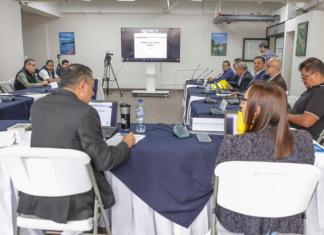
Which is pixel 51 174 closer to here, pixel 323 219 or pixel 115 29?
pixel 323 219

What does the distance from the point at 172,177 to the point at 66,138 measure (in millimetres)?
657

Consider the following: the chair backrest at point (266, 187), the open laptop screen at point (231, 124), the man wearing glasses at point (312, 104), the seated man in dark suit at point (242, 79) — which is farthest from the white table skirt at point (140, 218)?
the seated man in dark suit at point (242, 79)

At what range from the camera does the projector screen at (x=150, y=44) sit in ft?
30.7

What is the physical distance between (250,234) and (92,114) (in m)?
0.87

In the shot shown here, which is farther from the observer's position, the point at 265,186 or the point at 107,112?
the point at 107,112

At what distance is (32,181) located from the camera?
4.56 ft

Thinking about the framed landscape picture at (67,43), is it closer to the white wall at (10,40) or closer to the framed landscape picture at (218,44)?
the white wall at (10,40)

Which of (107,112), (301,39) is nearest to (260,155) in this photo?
(107,112)

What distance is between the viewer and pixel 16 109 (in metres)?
3.62

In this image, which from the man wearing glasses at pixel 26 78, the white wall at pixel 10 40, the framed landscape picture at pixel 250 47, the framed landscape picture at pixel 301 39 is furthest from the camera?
the framed landscape picture at pixel 250 47

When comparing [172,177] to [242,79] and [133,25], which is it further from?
[133,25]

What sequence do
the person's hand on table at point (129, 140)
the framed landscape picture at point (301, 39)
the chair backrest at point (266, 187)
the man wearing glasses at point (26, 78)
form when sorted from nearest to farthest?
the chair backrest at point (266, 187)
the person's hand on table at point (129, 140)
the man wearing glasses at point (26, 78)
the framed landscape picture at point (301, 39)

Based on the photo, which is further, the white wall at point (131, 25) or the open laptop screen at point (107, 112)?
the white wall at point (131, 25)

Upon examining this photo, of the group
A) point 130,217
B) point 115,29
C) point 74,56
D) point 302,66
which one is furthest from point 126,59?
→ point 130,217
